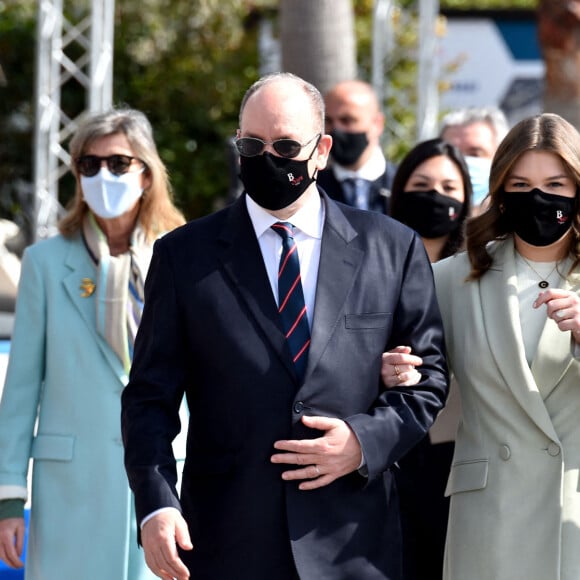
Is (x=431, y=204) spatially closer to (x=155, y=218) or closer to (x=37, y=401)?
(x=155, y=218)

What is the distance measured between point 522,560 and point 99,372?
5.11 ft

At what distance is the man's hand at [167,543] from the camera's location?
3.00 metres

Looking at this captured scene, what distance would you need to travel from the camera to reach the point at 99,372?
4246mm

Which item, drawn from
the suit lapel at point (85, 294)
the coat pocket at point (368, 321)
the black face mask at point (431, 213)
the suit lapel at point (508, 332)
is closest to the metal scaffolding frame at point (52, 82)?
the black face mask at point (431, 213)

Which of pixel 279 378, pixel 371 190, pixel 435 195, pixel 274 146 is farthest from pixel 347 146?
pixel 279 378

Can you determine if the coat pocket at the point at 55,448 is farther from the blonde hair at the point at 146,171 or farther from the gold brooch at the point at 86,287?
the blonde hair at the point at 146,171

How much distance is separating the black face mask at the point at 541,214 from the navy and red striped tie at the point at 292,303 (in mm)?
739

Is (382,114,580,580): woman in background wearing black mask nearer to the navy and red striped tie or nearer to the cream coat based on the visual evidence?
the cream coat

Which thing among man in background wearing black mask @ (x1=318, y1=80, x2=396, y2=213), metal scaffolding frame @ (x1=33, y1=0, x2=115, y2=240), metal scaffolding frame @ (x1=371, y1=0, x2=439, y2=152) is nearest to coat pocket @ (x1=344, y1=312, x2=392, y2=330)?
man in background wearing black mask @ (x1=318, y1=80, x2=396, y2=213)

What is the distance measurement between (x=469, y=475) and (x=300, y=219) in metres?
0.90

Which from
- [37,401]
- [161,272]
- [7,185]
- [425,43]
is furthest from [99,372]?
[7,185]

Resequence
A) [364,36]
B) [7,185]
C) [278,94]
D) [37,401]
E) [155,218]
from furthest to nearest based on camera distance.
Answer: [364,36] → [7,185] → [155,218] → [37,401] → [278,94]

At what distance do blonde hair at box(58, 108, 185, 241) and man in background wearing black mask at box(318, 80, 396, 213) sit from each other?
153 centimetres

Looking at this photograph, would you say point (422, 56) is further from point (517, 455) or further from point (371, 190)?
Answer: point (517, 455)
